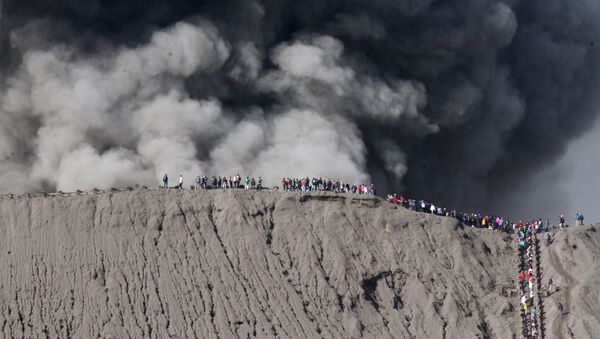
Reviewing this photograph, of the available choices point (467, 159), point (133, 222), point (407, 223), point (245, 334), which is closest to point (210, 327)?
point (245, 334)

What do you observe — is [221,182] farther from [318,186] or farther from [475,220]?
[475,220]

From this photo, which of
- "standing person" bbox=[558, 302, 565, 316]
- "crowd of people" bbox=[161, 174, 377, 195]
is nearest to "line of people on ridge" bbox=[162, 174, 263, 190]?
"crowd of people" bbox=[161, 174, 377, 195]

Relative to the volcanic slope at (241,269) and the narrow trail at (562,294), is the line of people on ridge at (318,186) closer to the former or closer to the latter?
the volcanic slope at (241,269)

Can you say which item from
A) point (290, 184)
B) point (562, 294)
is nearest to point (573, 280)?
Result: point (562, 294)

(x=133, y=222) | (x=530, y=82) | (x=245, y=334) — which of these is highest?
(x=530, y=82)

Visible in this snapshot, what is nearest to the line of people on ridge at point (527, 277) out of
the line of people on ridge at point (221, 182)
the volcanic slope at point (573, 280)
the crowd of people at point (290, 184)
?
the volcanic slope at point (573, 280)

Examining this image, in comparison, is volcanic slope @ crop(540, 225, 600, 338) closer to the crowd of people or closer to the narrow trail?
the narrow trail

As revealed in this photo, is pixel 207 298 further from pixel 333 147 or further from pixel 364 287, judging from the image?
pixel 333 147
